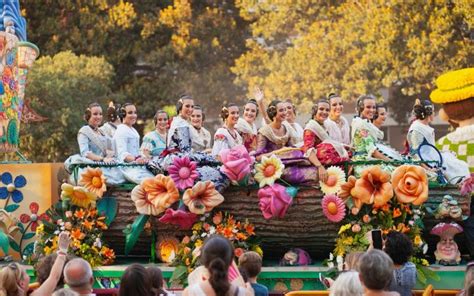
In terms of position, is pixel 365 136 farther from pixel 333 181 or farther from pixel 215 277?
pixel 215 277

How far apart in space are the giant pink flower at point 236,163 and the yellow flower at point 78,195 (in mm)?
1299

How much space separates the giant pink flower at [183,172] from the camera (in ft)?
39.3

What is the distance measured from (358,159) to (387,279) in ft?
15.7

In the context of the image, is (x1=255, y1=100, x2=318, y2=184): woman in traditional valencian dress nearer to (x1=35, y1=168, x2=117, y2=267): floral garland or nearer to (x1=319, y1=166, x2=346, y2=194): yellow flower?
(x1=319, y1=166, x2=346, y2=194): yellow flower

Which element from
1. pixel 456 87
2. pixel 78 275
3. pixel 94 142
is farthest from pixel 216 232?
pixel 78 275

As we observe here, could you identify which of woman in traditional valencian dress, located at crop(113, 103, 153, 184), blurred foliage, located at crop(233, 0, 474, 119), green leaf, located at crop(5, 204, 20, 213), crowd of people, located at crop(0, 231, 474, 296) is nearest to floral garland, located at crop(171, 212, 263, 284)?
woman in traditional valencian dress, located at crop(113, 103, 153, 184)

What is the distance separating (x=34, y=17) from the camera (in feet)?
100

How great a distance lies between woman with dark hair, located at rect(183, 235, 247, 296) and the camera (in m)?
7.38

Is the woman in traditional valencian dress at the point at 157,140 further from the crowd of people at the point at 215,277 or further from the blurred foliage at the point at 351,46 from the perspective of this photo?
the blurred foliage at the point at 351,46

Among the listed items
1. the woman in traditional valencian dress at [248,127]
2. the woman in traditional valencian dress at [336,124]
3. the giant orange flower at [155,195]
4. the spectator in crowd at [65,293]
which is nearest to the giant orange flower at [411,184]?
the woman in traditional valencian dress at [336,124]

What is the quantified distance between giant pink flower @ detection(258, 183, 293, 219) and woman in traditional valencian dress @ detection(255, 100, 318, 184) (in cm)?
25

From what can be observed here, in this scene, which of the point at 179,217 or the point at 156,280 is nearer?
the point at 156,280

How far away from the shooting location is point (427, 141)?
12.7 m

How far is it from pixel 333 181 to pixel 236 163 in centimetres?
90
